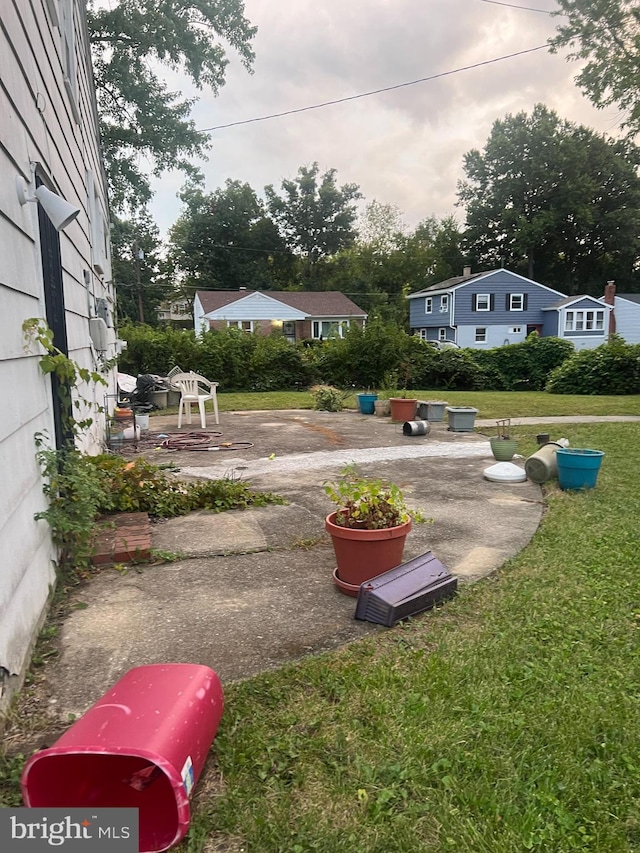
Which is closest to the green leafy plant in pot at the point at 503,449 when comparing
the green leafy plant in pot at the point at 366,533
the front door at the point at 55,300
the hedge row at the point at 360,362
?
the green leafy plant in pot at the point at 366,533

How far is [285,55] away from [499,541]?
486 inches

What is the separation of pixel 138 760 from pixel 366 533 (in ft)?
4.84

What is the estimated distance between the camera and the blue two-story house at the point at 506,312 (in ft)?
100

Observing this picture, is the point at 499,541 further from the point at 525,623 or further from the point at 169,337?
the point at 169,337

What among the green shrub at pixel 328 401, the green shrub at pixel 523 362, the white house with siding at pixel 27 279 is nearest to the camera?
the white house with siding at pixel 27 279

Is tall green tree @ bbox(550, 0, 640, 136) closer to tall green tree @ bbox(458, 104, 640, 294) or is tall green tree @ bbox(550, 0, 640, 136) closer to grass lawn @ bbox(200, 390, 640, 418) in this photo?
grass lawn @ bbox(200, 390, 640, 418)

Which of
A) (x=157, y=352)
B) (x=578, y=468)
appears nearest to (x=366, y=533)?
(x=578, y=468)

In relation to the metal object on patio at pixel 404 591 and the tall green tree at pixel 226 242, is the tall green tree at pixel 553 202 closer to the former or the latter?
the tall green tree at pixel 226 242

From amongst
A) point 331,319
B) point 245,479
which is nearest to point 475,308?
point 331,319

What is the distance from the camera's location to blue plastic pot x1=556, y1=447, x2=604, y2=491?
4.88 meters

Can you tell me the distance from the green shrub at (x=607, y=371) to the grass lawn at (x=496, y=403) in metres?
1.91

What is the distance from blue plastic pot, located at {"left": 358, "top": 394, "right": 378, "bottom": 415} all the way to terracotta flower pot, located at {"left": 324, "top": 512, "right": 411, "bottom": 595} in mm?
7598

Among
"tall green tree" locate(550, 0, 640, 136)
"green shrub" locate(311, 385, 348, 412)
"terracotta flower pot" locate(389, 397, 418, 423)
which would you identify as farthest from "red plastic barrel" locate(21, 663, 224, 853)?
"tall green tree" locate(550, 0, 640, 136)

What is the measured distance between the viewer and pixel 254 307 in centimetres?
2981
